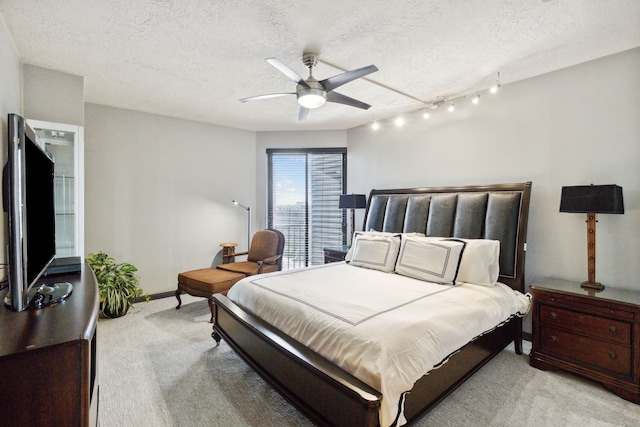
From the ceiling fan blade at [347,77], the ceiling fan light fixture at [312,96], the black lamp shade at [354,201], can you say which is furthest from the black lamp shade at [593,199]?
the black lamp shade at [354,201]

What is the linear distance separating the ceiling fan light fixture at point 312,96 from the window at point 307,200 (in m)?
2.71

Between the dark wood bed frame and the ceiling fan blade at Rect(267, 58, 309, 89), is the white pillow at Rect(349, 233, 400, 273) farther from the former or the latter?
the ceiling fan blade at Rect(267, 58, 309, 89)

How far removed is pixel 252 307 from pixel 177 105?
3033 mm

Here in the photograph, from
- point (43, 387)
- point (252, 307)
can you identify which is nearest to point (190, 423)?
point (252, 307)

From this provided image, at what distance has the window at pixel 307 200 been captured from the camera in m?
5.28

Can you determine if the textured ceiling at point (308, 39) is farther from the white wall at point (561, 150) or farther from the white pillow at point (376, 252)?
the white pillow at point (376, 252)

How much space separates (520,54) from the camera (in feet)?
8.62

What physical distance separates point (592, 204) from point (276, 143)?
4.45m

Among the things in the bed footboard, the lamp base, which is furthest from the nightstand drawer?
the bed footboard

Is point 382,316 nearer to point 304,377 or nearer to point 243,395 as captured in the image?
point 304,377

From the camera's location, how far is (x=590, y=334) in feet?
7.75

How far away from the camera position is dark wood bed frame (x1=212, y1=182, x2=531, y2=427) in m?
1.62

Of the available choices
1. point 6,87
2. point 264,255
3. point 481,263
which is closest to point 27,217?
point 6,87

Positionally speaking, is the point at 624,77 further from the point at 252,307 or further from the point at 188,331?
the point at 188,331
